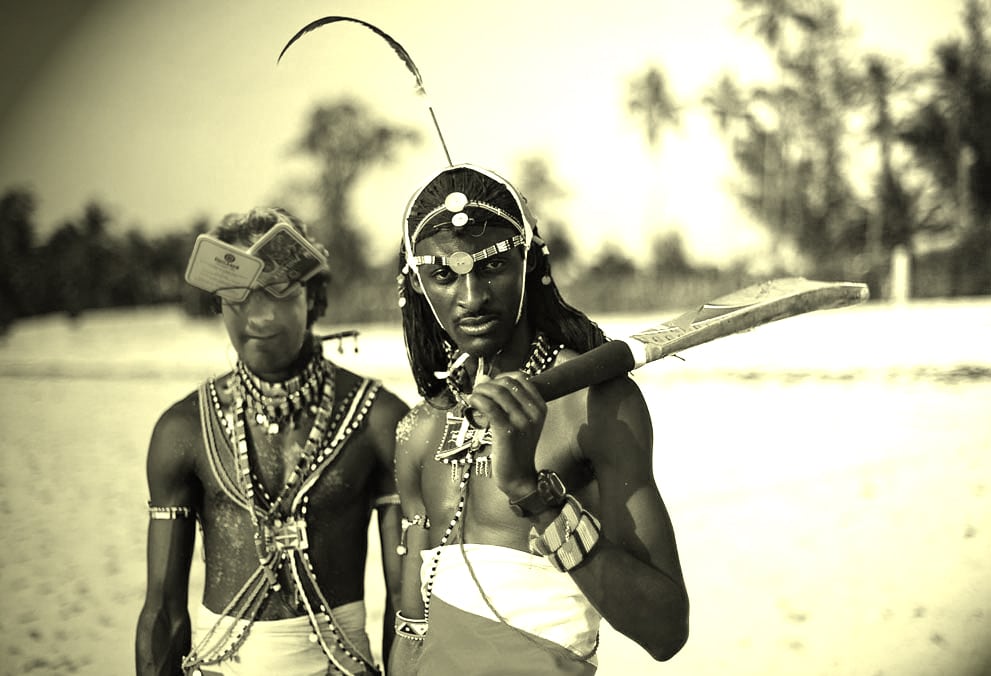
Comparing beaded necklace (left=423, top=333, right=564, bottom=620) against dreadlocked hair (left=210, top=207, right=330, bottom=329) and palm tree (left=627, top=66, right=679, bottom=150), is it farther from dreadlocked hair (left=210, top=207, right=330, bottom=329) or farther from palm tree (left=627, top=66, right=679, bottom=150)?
palm tree (left=627, top=66, right=679, bottom=150)

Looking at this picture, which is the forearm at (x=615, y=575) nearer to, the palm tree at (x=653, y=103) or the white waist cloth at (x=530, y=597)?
the white waist cloth at (x=530, y=597)

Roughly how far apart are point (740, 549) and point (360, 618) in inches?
222

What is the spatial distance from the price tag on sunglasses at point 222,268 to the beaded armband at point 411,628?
1.12 m

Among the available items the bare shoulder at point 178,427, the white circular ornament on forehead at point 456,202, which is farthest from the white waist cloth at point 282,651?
the white circular ornament on forehead at point 456,202

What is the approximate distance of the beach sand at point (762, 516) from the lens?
22.4 ft

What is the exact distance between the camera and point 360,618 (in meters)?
3.22

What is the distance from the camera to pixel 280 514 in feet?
10.3

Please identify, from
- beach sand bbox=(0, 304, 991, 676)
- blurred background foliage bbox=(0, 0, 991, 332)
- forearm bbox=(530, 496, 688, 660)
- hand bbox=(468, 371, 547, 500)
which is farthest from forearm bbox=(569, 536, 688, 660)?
blurred background foliage bbox=(0, 0, 991, 332)

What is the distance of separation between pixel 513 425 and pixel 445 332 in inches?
32.1

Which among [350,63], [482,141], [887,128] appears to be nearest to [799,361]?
[887,128]

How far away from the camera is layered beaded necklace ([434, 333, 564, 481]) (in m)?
2.49

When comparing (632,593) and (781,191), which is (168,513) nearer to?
(632,593)

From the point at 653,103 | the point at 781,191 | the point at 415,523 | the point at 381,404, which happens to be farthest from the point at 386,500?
the point at 781,191

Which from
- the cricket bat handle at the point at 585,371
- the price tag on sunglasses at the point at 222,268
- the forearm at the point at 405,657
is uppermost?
the price tag on sunglasses at the point at 222,268
